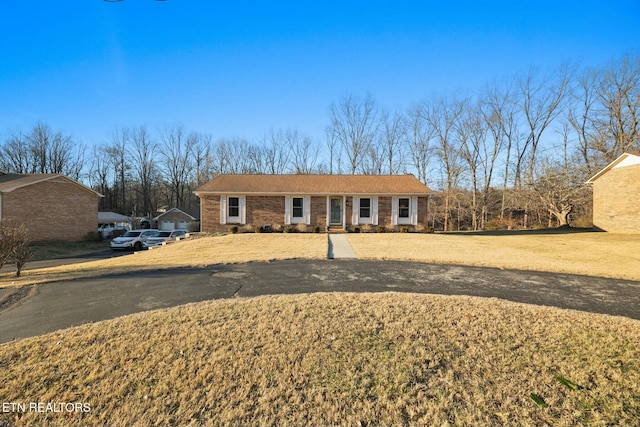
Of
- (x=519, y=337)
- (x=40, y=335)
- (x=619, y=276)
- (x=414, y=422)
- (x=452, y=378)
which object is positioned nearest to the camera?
(x=414, y=422)

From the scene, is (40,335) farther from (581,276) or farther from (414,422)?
(581,276)

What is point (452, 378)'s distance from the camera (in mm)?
2828

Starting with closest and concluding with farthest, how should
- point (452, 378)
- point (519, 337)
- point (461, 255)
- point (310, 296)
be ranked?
point (452, 378)
point (519, 337)
point (310, 296)
point (461, 255)

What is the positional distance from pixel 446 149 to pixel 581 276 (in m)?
29.0

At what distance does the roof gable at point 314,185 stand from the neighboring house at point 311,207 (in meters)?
0.07

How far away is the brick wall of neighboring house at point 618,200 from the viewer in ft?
60.8

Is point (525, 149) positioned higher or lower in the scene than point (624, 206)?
higher

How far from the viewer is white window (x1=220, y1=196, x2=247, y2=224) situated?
782 inches

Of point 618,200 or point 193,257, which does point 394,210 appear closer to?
point 193,257

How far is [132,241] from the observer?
20.4 m

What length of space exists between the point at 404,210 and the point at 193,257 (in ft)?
47.5

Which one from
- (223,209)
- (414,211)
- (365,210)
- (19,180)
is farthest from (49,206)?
(414,211)

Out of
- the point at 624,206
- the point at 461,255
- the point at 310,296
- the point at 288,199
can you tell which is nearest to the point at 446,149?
the point at 624,206

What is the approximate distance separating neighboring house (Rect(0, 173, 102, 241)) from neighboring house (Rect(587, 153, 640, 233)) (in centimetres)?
4140
